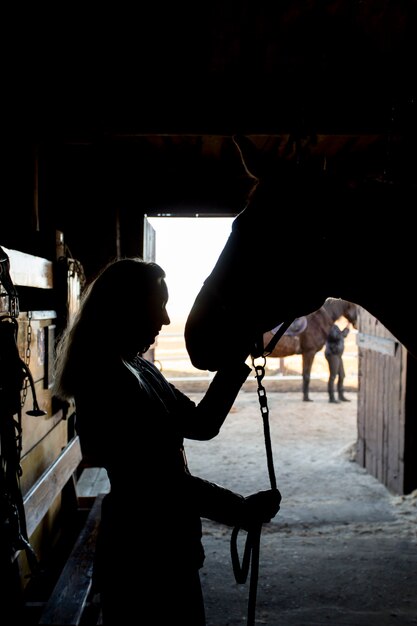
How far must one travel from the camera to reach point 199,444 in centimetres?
687

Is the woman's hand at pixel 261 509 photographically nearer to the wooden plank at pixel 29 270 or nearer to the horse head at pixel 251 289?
the horse head at pixel 251 289

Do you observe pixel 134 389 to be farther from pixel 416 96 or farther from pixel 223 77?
pixel 416 96

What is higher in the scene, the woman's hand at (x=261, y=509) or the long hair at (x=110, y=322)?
the long hair at (x=110, y=322)

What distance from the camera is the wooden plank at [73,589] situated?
2014mm

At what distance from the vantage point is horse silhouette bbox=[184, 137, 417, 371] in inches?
58.2

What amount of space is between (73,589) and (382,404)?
147 inches

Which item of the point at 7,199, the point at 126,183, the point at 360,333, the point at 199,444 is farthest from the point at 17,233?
the point at 199,444

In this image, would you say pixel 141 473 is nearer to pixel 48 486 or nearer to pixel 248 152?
pixel 248 152

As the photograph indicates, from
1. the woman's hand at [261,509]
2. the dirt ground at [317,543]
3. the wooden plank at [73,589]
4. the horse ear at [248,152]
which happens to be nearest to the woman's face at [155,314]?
the horse ear at [248,152]

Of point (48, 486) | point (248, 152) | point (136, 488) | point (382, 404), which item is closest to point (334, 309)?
point (382, 404)

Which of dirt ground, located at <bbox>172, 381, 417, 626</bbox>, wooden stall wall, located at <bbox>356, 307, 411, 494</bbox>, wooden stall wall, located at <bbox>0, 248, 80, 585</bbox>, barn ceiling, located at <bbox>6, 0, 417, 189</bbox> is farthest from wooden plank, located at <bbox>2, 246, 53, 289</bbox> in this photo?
wooden stall wall, located at <bbox>356, 307, 411, 494</bbox>

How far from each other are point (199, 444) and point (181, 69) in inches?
212

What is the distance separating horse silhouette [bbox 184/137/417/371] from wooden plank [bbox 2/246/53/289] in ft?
3.21

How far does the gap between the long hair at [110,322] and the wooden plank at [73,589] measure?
105 centimetres
